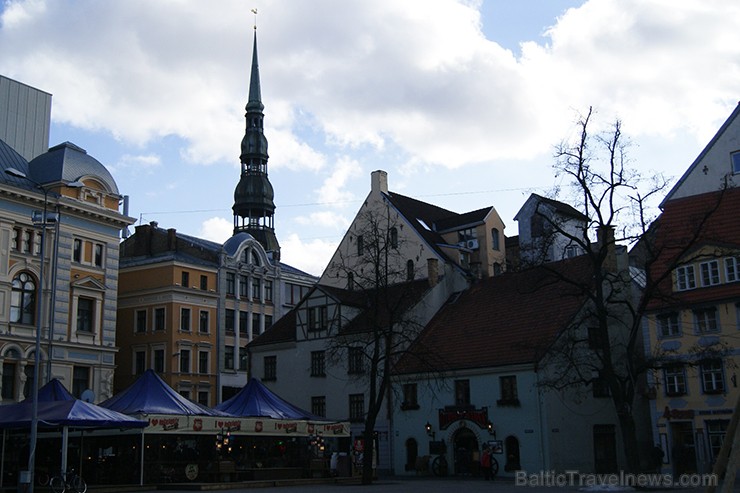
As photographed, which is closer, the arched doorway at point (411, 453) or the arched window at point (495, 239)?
the arched doorway at point (411, 453)

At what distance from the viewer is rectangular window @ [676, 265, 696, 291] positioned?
38469 mm

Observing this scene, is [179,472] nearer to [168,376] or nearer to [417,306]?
[417,306]

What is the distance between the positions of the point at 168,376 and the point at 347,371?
16667mm

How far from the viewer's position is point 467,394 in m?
41.9

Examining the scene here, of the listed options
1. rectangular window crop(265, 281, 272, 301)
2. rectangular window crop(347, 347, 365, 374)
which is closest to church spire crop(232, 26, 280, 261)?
rectangular window crop(265, 281, 272, 301)

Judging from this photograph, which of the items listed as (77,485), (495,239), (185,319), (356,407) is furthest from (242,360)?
(77,485)

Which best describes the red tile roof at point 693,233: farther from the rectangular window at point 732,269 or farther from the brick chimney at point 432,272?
the brick chimney at point 432,272

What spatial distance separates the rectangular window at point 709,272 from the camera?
3753 cm

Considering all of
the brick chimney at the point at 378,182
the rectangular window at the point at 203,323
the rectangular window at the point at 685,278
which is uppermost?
the brick chimney at the point at 378,182

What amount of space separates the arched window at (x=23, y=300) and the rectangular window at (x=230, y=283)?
20707mm

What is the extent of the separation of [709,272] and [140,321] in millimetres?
39705

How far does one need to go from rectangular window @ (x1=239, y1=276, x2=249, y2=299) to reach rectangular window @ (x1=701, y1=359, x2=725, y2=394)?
1505 inches

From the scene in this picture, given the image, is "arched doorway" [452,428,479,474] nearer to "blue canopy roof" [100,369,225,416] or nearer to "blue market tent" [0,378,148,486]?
"blue canopy roof" [100,369,225,416]

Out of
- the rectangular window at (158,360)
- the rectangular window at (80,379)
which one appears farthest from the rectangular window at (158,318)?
the rectangular window at (80,379)
